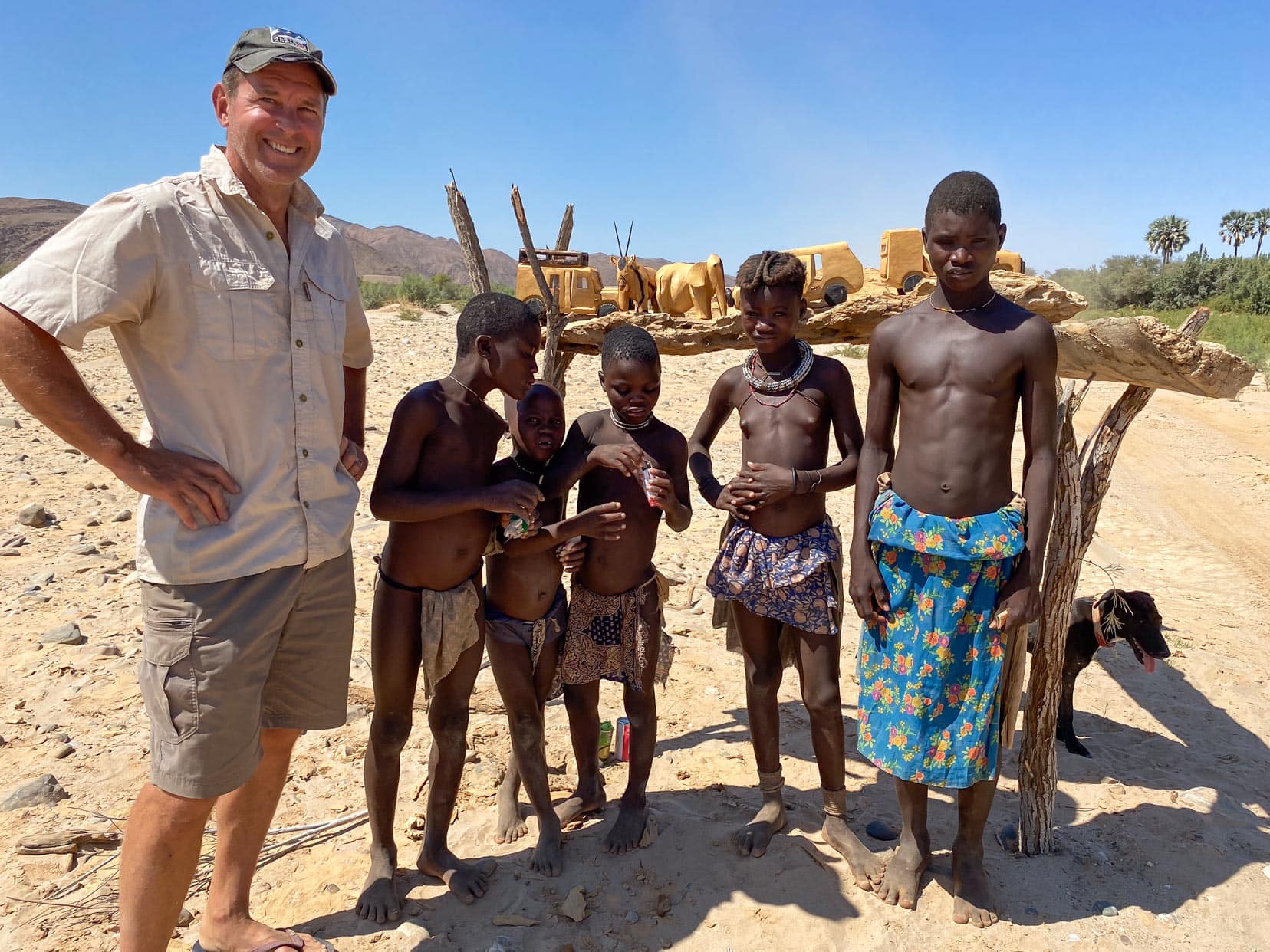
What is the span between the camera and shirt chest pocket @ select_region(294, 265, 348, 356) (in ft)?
6.75

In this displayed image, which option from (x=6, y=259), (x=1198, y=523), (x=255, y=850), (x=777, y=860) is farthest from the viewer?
(x=6, y=259)

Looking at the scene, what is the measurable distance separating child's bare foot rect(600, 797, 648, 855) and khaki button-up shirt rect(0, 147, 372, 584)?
58.3 inches

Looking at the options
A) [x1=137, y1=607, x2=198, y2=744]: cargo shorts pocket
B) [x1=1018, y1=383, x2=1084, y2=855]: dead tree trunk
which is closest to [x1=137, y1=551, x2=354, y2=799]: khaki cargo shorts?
[x1=137, y1=607, x2=198, y2=744]: cargo shorts pocket

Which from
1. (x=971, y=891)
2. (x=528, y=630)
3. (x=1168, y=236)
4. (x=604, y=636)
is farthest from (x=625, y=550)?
(x=1168, y=236)

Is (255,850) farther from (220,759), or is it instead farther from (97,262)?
(97,262)

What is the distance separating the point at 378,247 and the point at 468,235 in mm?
73718

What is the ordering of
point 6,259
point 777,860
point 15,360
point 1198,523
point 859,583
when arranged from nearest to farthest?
point 15,360, point 859,583, point 777,860, point 1198,523, point 6,259

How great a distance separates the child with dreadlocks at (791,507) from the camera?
106 inches

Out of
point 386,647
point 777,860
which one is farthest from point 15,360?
point 777,860

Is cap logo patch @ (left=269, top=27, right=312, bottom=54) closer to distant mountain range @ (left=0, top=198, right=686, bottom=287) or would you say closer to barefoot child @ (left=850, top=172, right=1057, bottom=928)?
barefoot child @ (left=850, top=172, right=1057, bottom=928)

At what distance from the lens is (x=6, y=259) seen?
42438mm

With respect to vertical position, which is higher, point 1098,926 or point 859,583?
point 859,583

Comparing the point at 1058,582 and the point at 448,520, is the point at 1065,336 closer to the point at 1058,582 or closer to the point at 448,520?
the point at 1058,582

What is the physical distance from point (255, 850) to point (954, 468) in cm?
230
